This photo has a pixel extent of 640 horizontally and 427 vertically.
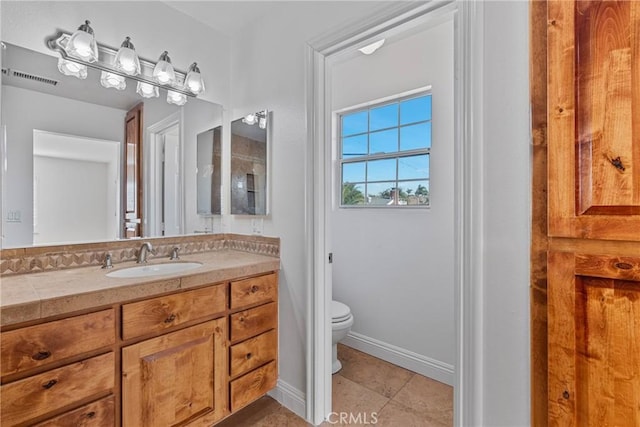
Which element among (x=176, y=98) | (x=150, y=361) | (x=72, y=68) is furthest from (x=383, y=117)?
(x=150, y=361)

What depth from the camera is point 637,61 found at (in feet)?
2.82

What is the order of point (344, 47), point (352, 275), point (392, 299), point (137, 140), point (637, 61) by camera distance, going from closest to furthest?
point (637, 61)
point (344, 47)
point (137, 140)
point (392, 299)
point (352, 275)

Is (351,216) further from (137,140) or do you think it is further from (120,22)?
(120,22)

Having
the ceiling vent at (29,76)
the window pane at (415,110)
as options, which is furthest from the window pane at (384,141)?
the ceiling vent at (29,76)

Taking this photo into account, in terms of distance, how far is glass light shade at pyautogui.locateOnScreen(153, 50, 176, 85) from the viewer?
→ 1.79m

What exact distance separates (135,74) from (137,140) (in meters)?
0.37

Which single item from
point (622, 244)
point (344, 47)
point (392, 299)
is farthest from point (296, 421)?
point (344, 47)

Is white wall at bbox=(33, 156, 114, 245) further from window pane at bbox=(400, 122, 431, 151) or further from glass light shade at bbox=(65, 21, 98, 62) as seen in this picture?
window pane at bbox=(400, 122, 431, 151)

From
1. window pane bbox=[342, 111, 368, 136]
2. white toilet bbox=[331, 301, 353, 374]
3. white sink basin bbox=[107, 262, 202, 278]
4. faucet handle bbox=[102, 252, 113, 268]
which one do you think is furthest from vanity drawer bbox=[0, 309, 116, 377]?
window pane bbox=[342, 111, 368, 136]

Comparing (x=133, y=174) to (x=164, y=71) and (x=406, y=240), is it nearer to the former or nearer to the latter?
(x=164, y=71)

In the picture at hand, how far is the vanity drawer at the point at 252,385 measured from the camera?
1569mm

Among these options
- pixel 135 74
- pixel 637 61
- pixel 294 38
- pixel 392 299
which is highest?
pixel 294 38

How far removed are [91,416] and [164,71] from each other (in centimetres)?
176

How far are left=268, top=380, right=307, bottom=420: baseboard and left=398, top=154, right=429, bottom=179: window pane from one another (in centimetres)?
165
